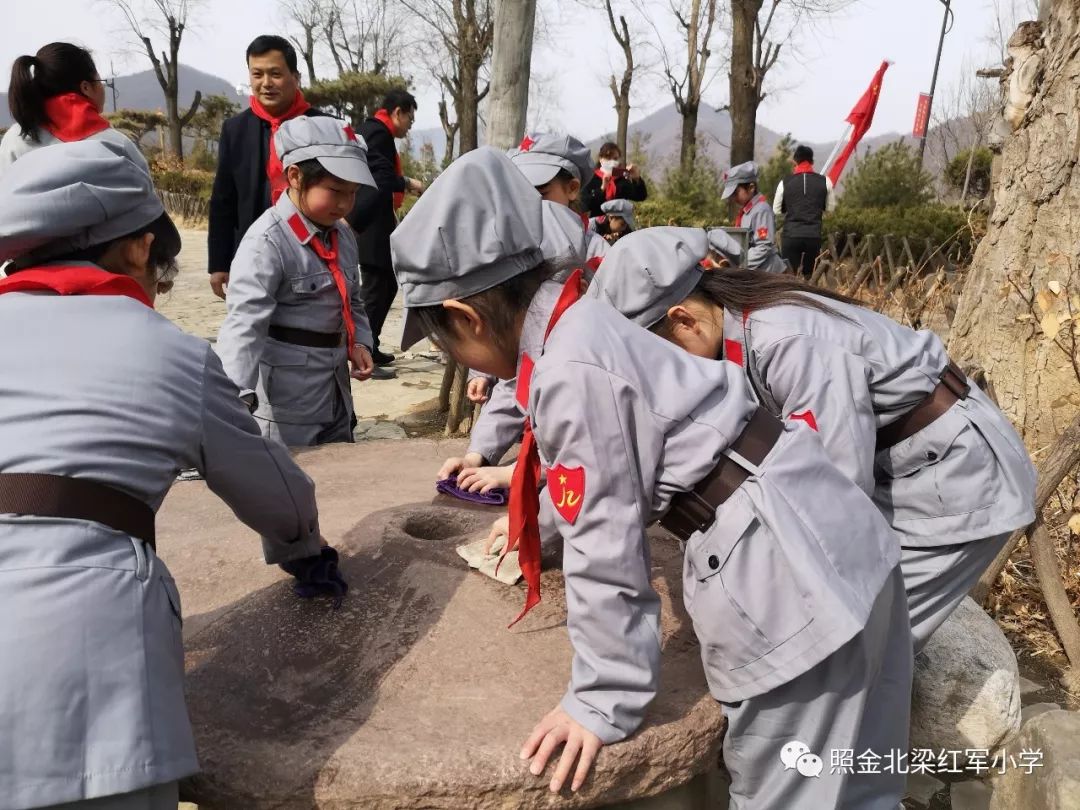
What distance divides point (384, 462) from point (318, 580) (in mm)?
1082

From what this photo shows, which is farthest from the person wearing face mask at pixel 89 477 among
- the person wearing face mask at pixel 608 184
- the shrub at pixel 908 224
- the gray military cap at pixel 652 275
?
the shrub at pixel 908 224

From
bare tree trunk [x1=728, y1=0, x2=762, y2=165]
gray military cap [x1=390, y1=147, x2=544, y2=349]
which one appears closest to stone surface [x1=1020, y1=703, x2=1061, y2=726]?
gray military cap [x1=390, y1=147, x2=544, y2=349]

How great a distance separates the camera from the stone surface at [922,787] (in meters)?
2.34

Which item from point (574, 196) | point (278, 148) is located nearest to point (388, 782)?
point (278, 148)

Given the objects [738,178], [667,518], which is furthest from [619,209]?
[667,518]

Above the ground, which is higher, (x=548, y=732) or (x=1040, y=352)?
(x=1040, y=352)

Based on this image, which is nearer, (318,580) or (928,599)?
(318,580)

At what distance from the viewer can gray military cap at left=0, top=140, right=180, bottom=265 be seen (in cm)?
128

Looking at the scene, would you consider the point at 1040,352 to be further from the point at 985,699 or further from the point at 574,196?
the point at 574,196

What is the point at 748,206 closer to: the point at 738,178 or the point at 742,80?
the point at 738,178

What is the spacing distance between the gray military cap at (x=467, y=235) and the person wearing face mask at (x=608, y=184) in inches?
260

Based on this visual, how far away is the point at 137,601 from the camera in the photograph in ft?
4.10

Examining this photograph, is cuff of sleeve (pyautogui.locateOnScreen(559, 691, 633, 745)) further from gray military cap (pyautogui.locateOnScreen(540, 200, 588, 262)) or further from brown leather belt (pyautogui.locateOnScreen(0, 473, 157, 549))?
gray military cap (pyautogui.locateOnScreen(540, 200, 588, 262))

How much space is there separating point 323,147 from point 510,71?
5.67 feet
